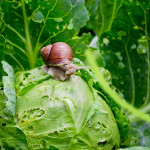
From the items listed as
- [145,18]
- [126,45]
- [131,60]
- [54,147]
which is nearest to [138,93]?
[131,60]

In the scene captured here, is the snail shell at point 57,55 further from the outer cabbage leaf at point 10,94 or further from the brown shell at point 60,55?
the outer cabbage leaf at point 10,94

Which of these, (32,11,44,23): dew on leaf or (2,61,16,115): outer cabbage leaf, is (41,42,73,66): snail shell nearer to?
(2,61,16,115): outer cabbage leaf

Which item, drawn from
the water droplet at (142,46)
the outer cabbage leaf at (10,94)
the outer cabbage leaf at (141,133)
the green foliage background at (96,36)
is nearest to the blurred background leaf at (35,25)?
the green foliage background at (96,36)

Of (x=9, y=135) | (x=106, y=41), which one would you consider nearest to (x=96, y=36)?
(x=106, y=41)

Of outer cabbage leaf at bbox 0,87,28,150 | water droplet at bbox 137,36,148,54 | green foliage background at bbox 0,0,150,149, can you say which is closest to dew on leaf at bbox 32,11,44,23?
green foliage background at bbox 0,0,150,149

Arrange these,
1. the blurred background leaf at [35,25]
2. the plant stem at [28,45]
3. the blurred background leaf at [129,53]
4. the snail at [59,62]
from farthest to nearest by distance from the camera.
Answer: the blurred background leaf at [129,53] < the plant stem at [28,45] < the blurred background leaf at [35,25] < the snail at [59,62]

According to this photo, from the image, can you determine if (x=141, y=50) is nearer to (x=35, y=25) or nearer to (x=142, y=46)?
(x=142, y=46)

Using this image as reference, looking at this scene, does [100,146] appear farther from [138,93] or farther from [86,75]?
[138,93]
